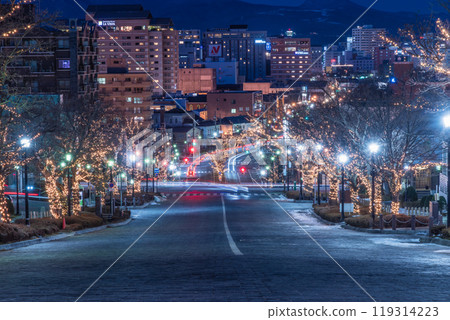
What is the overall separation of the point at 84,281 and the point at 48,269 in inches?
125

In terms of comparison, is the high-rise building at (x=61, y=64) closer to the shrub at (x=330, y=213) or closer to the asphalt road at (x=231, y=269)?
the shrub at (x=330, y=213)

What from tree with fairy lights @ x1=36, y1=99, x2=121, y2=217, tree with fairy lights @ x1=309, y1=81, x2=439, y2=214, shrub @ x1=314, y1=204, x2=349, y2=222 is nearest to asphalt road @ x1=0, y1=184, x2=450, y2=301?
tree with fairy lights @ x1=309, y1=81, x2=439, y2=214

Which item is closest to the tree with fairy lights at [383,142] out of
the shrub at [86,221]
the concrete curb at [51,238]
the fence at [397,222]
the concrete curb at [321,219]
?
the fence at [397,222]

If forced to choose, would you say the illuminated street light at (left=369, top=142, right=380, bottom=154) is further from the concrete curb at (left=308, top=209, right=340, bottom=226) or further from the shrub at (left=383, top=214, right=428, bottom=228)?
the concrete curb at (left=308, top=209, right=340, bottom=226)

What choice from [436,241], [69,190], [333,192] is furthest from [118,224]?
[436,241]

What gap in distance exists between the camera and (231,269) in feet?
53.3

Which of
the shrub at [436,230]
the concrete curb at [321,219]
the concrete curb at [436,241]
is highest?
the shrub at [436,230]

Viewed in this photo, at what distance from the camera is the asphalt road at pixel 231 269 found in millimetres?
12422

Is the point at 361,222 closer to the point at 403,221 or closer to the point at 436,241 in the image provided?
the point at 403,221

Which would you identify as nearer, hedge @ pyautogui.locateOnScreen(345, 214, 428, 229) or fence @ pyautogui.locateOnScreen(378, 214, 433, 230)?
fence @ pyautogui.locateOnScreen(378, 214, 433, 230)

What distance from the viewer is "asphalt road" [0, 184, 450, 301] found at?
1242cm

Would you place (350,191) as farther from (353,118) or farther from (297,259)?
(297,259)

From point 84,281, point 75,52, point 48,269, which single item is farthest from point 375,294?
point 75,52
